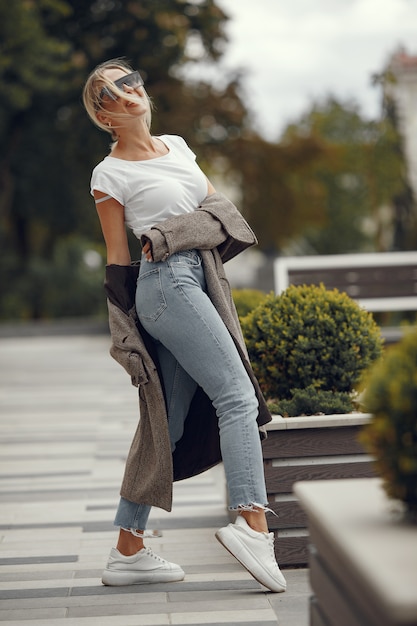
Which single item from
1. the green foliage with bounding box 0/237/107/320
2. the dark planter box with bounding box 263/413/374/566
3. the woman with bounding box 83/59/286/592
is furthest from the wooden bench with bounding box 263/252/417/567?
the green foliage with bounding box 0/237/107/320

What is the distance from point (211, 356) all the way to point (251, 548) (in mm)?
686

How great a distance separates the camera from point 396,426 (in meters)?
1.99

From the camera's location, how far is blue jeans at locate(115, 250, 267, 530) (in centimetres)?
359

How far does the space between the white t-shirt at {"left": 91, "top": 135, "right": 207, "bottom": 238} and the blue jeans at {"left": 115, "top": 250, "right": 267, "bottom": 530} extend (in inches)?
7.0

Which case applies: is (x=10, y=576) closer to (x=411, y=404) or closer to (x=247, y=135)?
(x=411, y=404)

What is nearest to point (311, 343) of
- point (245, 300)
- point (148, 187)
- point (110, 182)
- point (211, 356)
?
point (211, 356)

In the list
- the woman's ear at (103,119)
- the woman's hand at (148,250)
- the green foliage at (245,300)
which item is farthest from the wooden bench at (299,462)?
the green foliage at (245,300)

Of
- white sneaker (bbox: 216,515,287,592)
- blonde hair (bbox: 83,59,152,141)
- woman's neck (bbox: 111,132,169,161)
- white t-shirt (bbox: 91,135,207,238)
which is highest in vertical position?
blonde hair (bbox: 83,59,152,141)

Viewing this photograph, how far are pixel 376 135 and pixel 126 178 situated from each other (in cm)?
1624

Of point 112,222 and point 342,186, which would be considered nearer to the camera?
point 112,222

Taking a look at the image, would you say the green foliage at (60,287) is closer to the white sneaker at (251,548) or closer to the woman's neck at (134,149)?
the woman's neck at (134,149)

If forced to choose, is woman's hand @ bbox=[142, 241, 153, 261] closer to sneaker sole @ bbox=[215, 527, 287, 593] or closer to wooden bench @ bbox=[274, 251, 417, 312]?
sneaker sole @ bbox=[215, 527, 287, 593]

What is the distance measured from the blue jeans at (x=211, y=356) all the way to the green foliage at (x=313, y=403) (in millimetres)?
650

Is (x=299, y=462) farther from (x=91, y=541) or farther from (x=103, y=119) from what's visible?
(x=103, y=119)
